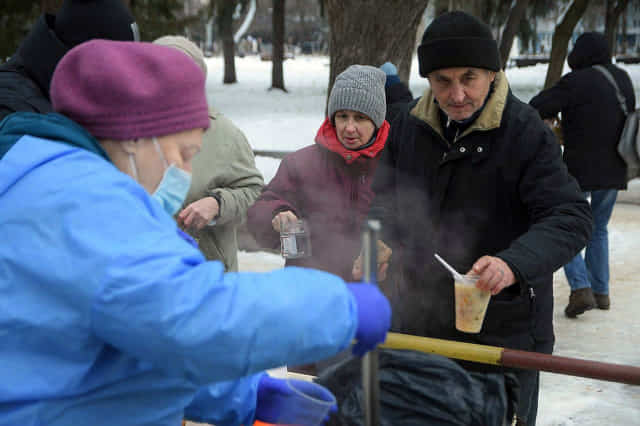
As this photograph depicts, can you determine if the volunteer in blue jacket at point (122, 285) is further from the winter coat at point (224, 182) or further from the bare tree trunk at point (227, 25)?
the bare tree trunk at point (227, 25)

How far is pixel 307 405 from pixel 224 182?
2.05 m

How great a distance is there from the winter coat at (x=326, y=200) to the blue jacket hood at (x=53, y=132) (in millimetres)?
2078

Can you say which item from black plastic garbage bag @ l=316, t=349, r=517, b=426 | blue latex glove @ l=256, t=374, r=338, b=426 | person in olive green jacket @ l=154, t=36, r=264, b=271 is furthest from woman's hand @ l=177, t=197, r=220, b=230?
blue latex glove @ l=256, t=374, r=338, b=426

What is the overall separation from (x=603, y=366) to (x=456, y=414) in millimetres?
559

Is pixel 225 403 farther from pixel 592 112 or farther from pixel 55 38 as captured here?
pixel 592 112

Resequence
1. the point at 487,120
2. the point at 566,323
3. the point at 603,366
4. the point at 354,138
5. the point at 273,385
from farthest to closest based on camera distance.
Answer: the point at 566,323 → the point at 354,138 → the point at 487,120 → the point at 603,366 → the point at 273,385

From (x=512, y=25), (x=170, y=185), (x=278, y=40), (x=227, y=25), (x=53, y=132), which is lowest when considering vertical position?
(x=170, y=185)

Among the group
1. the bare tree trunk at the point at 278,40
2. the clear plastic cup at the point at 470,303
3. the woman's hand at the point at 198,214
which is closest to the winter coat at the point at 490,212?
the clear plastic cup at the point at 470,303

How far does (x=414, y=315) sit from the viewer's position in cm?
276

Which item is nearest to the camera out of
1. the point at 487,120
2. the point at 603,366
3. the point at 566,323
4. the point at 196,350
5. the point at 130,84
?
the point at 196,350

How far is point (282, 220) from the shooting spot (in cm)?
330

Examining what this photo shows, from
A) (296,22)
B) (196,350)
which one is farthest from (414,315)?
(296,22)

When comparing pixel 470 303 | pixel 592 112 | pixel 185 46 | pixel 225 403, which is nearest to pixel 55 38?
pixel 185 46

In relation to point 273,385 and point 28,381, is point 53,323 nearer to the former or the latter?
point 28,381
